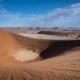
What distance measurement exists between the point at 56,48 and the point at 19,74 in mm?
13955

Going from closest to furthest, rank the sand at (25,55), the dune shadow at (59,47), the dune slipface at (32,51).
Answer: the dune slipface at (32,51) → the sand at (25,55) → the dune shadow at (59,47)

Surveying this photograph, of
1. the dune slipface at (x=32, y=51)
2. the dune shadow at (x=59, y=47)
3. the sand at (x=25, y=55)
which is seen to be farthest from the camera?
the dune shadow at (x=59, y=47)

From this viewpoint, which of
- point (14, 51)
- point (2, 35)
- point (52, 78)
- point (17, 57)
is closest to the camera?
point (52, 78)

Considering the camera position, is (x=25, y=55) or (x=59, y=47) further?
(x=59, y=47)

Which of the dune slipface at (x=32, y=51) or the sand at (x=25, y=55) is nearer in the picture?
the dune slipface at (x=32, y=51)

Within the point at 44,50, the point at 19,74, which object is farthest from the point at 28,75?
the point at 44,50

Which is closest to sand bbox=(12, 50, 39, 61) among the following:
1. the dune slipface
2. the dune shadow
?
the dune slipface

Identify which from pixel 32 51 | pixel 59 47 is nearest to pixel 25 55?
pixel 32 51

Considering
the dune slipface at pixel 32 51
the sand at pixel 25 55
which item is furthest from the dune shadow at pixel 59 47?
the sand at pixel 25 55

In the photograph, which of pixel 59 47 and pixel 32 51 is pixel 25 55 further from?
pixel 59 47

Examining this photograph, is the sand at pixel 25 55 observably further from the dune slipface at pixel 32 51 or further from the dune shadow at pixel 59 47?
the dune shadow at pixel 59 47

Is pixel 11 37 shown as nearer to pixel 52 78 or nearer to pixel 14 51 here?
pixel 14 51

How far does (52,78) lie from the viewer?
7.15 meters

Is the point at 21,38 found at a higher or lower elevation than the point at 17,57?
higher
